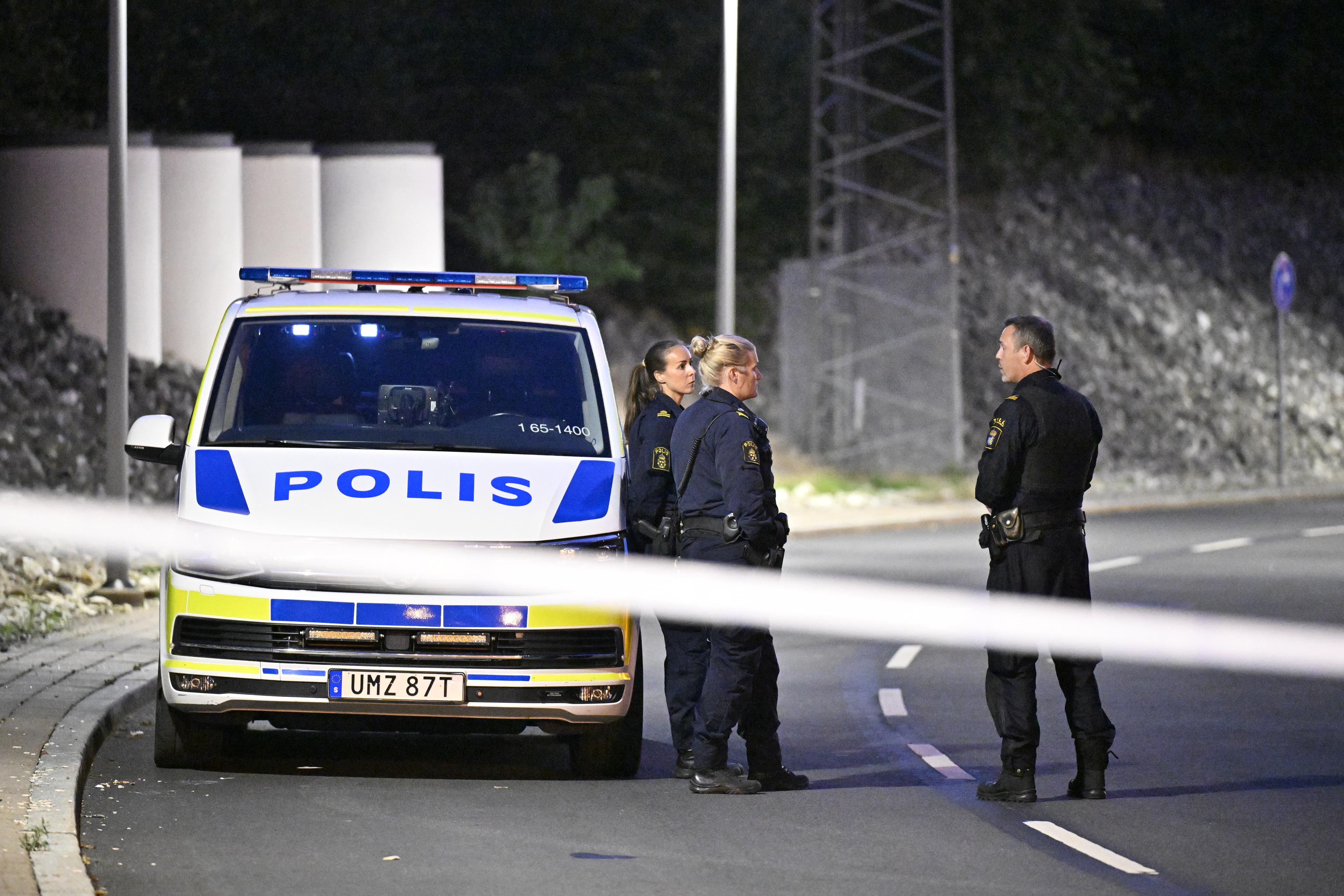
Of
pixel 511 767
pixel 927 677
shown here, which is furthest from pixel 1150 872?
pixel 927 677

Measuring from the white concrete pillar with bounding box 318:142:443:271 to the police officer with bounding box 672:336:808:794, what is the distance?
1874cm

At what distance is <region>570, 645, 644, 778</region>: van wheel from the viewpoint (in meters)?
9.82

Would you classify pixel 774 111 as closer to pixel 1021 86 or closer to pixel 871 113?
pixel 871 113

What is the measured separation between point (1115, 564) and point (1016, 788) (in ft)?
40.4

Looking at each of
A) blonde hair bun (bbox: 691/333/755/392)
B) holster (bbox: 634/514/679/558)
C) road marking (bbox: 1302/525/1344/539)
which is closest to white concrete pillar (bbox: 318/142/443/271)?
road marking (bbox: 1302/525/1344/539)

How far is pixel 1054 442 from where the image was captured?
938cm

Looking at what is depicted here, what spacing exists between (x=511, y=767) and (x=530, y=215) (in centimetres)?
2837

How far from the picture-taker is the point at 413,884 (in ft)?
25.1

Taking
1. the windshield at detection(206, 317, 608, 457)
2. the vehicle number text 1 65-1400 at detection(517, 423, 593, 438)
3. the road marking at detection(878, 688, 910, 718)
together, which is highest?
the windshield at detection(206, 317, 608, 457)

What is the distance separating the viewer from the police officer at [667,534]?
9.84 metres

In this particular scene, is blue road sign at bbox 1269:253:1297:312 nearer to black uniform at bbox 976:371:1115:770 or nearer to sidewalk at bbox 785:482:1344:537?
sidewalk at bbox 785:482:1344:537

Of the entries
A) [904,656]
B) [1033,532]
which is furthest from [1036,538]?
[904,656]

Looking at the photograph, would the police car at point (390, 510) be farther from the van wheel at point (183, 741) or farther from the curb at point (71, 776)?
the curb at point (71, 776)

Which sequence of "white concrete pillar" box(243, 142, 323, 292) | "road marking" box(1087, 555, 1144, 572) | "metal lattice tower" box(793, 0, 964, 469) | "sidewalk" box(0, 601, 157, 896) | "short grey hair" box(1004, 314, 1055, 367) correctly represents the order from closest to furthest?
"sidewalk" box(0, 601, 157, 896) → "short grey hair" box(1004, 314, 1055, 367) → "road marking" box(1087, 555, 1144, 572) → "white concrete pillar" box(243, 142, 323, 292) → "metal lattice tower" box(793, 0, 964, 469)
